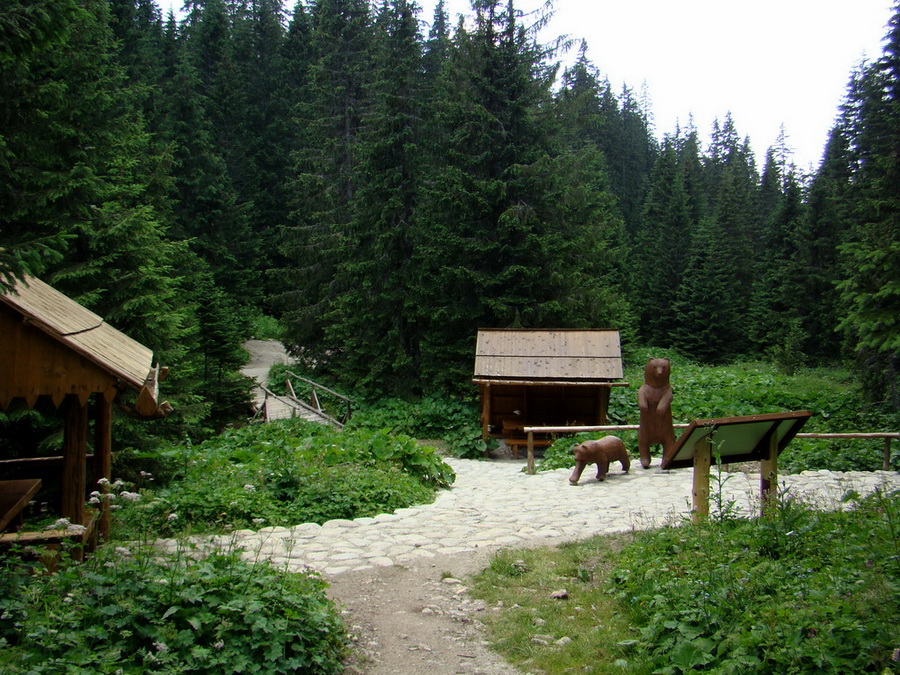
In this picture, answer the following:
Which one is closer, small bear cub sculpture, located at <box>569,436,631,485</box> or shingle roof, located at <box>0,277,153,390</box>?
shingle roof, located at <box>0,277,153,390</box>

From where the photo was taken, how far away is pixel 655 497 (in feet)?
32.4

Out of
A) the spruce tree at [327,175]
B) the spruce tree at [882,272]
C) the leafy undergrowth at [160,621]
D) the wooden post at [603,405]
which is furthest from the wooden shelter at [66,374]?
the spruce tree at [327,175]

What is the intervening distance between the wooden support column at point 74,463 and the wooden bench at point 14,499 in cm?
35

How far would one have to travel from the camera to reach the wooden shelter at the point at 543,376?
16.3 m

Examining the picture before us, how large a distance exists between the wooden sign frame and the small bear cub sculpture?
4.72m

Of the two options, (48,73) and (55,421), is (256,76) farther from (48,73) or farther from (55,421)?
(55,421)

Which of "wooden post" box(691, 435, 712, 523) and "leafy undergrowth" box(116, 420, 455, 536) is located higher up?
"wooden post" box(691, 435, 712, 523)

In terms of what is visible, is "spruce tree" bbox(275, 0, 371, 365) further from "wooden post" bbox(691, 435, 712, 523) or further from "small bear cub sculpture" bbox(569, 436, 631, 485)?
"wooden post" bbox(691, 435, 712, 523)

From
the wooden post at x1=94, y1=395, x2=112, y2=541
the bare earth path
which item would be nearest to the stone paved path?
the bare earth path

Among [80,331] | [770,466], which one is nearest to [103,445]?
[80,331]

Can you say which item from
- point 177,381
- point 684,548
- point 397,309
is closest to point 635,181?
point 397,309

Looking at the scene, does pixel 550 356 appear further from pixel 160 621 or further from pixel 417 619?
pixel 160 621

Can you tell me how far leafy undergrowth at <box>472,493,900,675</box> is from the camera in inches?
140

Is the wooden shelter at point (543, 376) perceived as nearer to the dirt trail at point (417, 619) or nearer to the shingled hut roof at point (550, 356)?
the shingled hut roof at point (550, 356)
